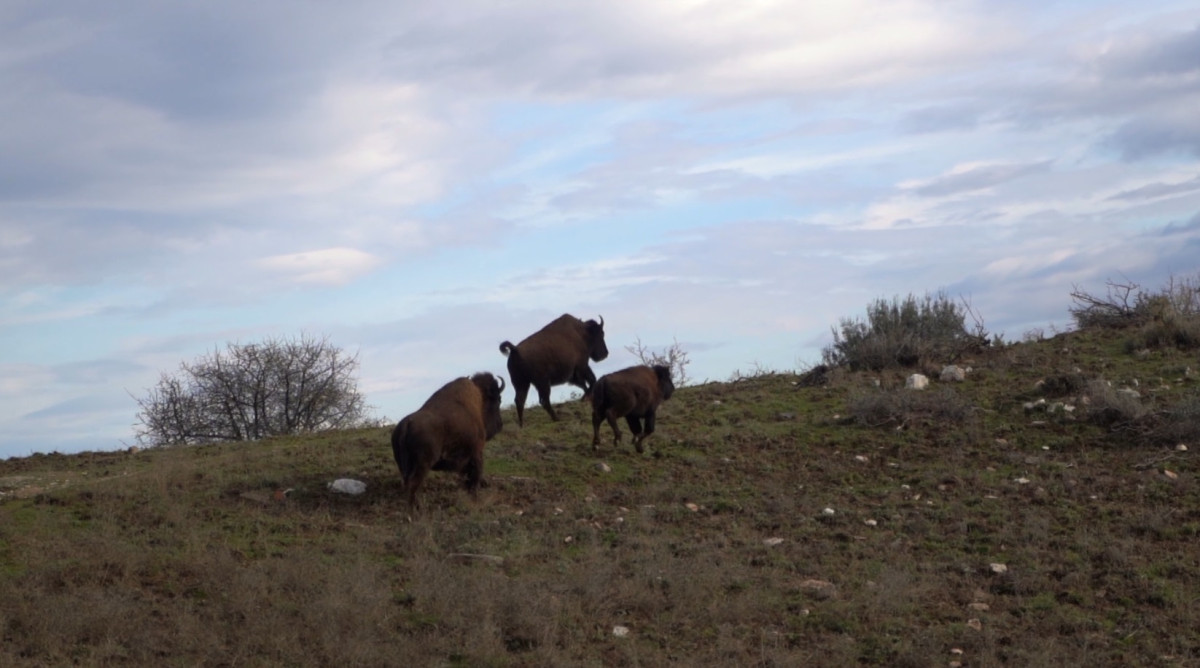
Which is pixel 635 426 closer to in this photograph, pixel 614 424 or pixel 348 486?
pixel 614 424

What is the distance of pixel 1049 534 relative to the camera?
441 inches

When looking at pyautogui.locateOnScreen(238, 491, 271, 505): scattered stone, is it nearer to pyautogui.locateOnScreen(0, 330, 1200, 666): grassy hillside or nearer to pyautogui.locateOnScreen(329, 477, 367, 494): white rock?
pyautogui.locateOnScreen(0, 330, 1200, 666): grassy hillside

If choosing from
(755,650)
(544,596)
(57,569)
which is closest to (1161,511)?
(755,650)

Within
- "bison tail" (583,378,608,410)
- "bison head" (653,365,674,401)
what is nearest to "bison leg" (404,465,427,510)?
"bison tail" (583,378,608,410)

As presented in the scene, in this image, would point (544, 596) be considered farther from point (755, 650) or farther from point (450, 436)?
point (450, 436)

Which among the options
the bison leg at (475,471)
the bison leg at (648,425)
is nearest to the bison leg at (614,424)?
the bison leg at (648,425)

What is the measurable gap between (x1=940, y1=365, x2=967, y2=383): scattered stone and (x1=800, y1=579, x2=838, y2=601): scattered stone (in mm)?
8331

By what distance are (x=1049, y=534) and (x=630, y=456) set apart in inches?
198

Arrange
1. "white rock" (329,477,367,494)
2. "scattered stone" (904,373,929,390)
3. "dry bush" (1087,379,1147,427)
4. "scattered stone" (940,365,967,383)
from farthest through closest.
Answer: "scattered stone" (940,365,967,383), "scattered stone" (904,373,929,390), "dry bush" (1087,379,1147,427), "white rock" (329,477,367,494)

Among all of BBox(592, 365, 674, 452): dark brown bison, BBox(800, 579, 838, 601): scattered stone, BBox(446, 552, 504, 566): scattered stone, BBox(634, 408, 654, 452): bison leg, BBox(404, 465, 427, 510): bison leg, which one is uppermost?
BBox(592, 365, 674, 452): dark brown bison

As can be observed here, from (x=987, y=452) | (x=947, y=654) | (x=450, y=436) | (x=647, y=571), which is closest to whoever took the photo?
(x=947, y=654)

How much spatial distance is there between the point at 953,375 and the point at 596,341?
5.31 meters

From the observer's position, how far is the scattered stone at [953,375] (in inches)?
694

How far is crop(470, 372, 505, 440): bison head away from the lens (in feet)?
43.8
